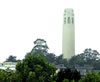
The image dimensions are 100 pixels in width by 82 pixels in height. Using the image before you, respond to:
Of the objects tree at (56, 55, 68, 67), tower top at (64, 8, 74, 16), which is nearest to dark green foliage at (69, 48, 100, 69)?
tree at (56, 55, 68, 67)

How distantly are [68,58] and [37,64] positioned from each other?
183 feet

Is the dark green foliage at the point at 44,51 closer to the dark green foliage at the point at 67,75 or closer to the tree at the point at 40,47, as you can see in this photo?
the tree at the point at 40,47

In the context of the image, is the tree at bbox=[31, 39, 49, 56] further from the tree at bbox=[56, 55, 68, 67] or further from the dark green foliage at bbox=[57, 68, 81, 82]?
the dark green foliage at bbox=[57, 68, 81, 82]

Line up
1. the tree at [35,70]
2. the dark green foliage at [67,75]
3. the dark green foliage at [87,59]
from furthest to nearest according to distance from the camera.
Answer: the dark green foliage at [87,59] < the dark green foliage at [67,75] < the tree at [35,70]

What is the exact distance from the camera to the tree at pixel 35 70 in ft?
126

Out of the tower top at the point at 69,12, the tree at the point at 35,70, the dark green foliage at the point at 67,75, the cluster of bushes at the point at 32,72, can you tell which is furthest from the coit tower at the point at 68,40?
the tree at the point at 35,70

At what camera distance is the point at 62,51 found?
95125 millimetres

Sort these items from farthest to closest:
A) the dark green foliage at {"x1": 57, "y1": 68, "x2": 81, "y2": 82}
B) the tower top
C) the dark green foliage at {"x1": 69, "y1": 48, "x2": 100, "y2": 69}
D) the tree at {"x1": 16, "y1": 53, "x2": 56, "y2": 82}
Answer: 1. the tower top
2. the dark green foliage at {"x1": 69, "y1": 48, "x2": 100, "y2": 69}
3. the dark green foliage at {"x1": 57, "y1": 68, "x2": 81, "y2": 82}
4. the tree at {"x1": 16, "y1": 53, "x2": 56, "y2": 82}

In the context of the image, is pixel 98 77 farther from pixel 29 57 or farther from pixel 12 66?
pixel 12 66

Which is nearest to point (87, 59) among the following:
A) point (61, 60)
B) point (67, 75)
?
point (61, 60)

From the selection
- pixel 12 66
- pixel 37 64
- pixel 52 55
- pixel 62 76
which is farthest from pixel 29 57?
pixel 52 55

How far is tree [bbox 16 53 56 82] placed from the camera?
38.3 metres

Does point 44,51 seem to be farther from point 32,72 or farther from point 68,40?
point 32,72

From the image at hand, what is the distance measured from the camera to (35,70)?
3888cm
